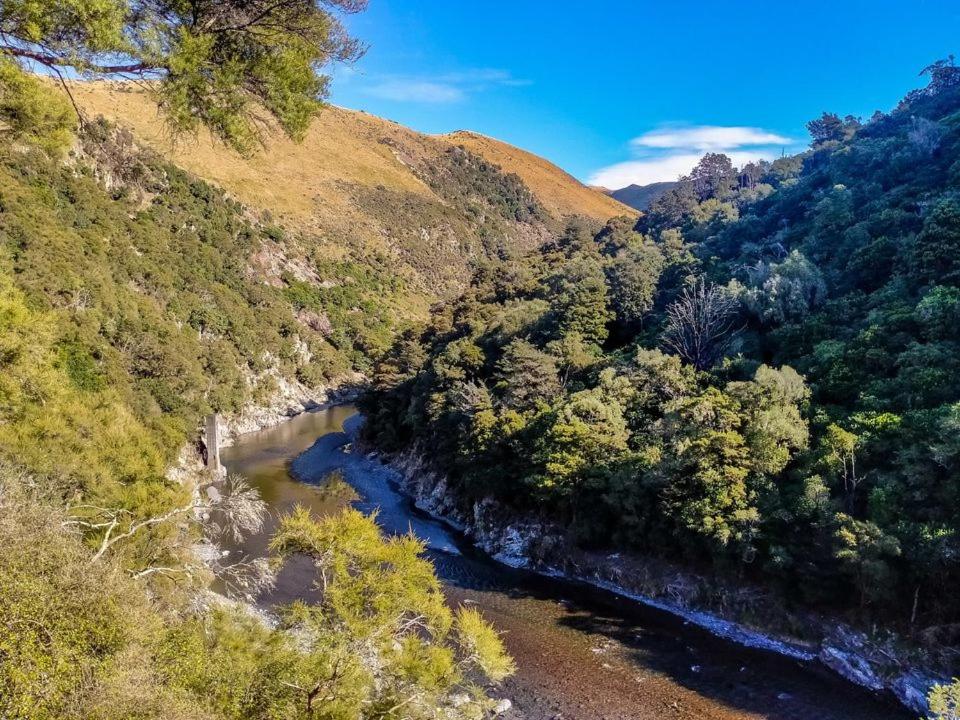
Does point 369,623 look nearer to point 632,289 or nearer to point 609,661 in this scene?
point 609,661

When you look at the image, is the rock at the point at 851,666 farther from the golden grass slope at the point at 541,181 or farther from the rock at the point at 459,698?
the golden grass slope at the point at 541,181

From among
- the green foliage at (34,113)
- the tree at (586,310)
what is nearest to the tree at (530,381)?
the tree at (586,310)

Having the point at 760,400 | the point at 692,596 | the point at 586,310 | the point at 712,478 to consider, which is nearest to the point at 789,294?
the point at 760,400

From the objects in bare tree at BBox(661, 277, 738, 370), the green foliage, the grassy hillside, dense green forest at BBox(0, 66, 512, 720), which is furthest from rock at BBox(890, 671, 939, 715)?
the grassy hillside

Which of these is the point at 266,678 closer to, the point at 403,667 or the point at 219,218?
the point at 403,667

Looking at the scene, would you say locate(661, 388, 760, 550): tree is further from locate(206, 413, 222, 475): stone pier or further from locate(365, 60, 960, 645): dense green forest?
locate(206, 413, 222, 475): stone pier

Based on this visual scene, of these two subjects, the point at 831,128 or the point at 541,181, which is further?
the point at 541,181
